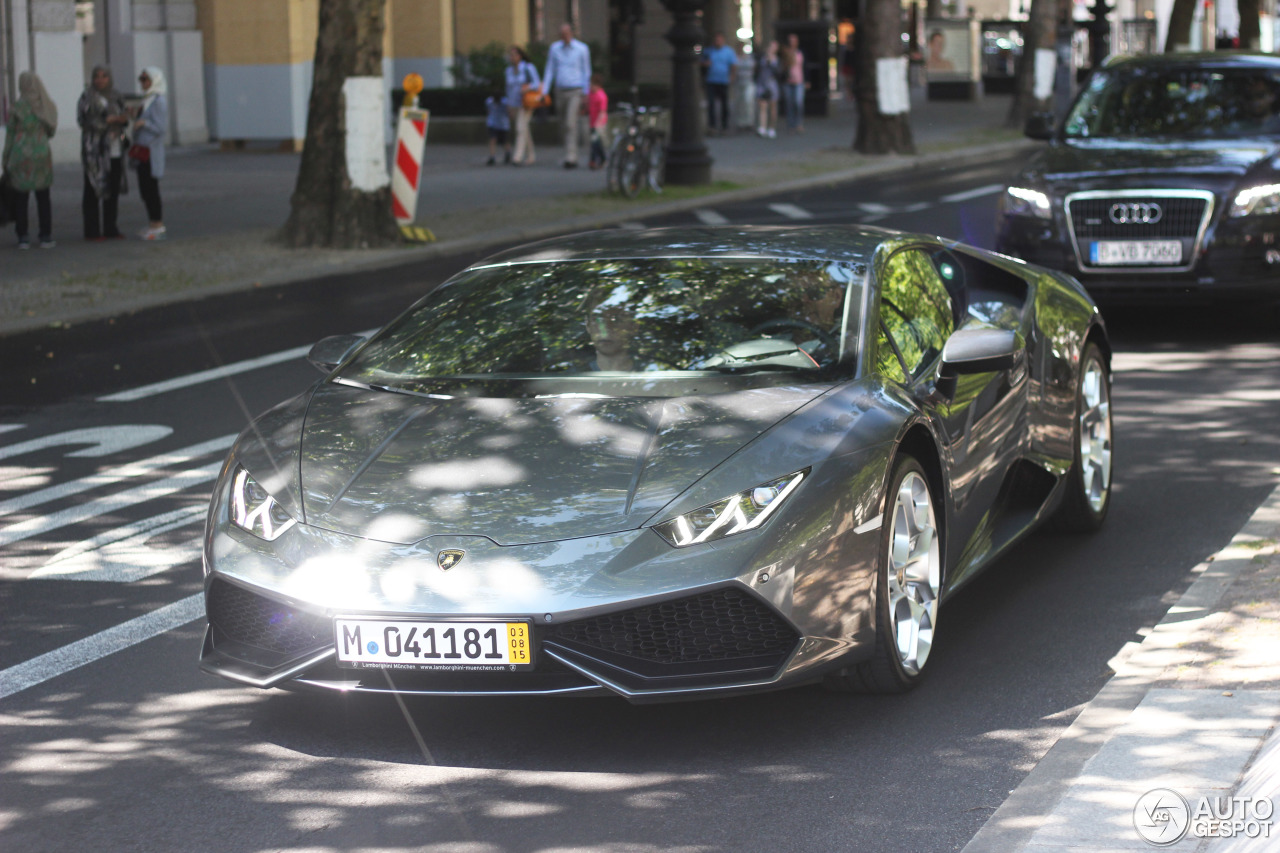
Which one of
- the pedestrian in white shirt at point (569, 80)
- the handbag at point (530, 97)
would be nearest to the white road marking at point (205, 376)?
the pedestrian in white shirt at point (569, 80)

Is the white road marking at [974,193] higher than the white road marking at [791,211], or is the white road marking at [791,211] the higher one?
the white road marking at [974,193]

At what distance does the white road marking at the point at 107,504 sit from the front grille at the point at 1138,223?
6.01 metres

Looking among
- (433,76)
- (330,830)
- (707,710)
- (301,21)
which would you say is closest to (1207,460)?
(707,710)

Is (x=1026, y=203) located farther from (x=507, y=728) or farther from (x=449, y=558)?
(x=449, y=558)

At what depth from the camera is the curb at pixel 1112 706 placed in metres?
4.16

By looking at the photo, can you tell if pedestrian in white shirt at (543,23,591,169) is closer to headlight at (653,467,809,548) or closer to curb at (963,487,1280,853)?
curb at (963,487,1280,853)

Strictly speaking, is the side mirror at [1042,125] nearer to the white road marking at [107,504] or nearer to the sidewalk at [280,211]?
the sidewalk at [280,211]

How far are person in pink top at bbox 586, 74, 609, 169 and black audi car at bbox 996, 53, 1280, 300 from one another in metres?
16.0

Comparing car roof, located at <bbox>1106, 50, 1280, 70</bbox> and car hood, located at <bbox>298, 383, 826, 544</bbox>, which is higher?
car roof, located at <bbox>1106, 50, 1280, 70</bbox>

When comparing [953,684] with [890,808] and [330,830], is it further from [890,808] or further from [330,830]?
[330,830]

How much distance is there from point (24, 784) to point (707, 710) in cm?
182

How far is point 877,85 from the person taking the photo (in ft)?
101

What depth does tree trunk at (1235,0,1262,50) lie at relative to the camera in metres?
47.7

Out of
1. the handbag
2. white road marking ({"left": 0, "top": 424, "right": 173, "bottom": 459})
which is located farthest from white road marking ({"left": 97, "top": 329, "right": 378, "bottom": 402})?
the handbag
